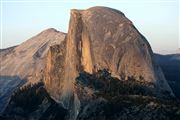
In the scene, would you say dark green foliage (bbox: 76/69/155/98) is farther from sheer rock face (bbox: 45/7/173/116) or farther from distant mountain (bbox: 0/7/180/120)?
sheer rock face (bbox: 45/7/173/116)

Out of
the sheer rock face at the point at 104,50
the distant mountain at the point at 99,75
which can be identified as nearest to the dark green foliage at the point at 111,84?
the distant mountain at the point at 99,75

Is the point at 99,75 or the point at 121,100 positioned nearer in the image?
the point at 121,100

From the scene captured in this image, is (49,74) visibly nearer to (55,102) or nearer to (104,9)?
(55,102)

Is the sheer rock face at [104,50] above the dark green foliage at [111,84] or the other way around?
above

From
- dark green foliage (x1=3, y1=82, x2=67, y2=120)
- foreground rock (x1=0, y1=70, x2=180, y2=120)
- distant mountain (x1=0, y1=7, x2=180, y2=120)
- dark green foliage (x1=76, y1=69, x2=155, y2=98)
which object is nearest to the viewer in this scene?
foreground rock (x1=0, y1=70, x2=180, y2=120)

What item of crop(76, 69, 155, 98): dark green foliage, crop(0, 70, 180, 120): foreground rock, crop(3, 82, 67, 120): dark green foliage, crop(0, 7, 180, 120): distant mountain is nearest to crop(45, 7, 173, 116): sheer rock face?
crop(0, 7, 180, 120): distant mountain

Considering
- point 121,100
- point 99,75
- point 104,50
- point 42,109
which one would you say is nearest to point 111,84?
point 99,75

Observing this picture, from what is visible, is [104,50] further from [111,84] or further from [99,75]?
[111,84]

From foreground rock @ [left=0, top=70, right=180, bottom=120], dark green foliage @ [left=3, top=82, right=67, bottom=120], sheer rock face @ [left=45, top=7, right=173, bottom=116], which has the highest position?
sheer rock face @ [left=45, top=7, right=173, bottom=116]

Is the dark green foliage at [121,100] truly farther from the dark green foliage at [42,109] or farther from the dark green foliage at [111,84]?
the dark green foliage at [42,109]
